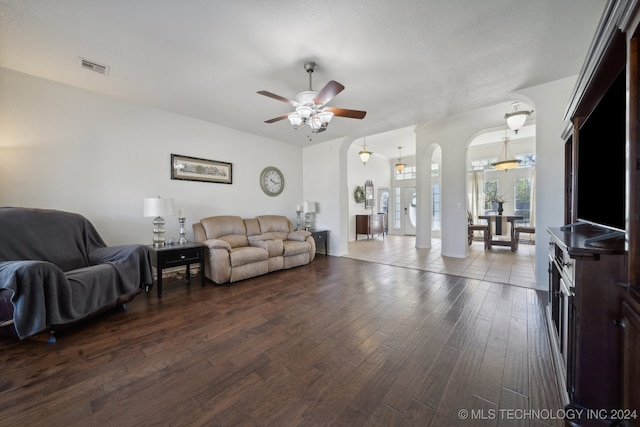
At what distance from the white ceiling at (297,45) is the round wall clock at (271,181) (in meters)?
1.96

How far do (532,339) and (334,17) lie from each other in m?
3.13

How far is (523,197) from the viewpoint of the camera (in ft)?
23.4

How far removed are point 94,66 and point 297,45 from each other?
231 cm

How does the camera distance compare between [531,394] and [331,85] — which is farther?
[331,85]

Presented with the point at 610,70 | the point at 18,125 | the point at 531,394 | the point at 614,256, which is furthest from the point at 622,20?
the point at 18,125

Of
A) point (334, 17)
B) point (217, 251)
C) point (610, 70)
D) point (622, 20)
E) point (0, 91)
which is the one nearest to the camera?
point (622, 20)

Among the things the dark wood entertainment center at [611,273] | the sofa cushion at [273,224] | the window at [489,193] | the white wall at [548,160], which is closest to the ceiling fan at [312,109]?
the dark wood entertainment center at [611,273]

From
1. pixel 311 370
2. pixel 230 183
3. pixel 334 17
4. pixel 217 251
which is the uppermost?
pixel 334 17

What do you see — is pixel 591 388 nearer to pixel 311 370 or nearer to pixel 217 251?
pixel 311 370

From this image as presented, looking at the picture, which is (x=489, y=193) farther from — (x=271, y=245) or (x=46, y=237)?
(x=46, y=237)

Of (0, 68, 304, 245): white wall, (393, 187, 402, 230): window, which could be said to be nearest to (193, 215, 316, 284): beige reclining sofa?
(0, 68, 304, 245): white wall

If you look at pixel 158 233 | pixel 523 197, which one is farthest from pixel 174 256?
pixel 523 197

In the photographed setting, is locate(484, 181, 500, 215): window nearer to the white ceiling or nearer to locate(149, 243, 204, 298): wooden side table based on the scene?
the white ceiling

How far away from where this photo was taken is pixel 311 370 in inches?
64.1
